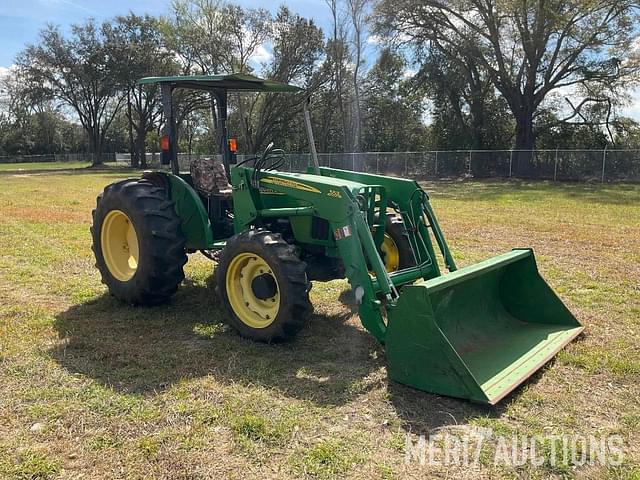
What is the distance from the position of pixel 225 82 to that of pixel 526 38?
78.8ft

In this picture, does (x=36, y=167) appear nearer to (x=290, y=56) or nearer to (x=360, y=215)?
(x=290, y=56)

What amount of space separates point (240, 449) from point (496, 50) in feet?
91.2

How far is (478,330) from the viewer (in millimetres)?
4547

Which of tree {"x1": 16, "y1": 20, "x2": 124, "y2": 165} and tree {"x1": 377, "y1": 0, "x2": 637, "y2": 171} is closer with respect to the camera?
tree {"x1": 377, "y1": 0, "x2": 637, "y2": 171}

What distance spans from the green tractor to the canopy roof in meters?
0.02

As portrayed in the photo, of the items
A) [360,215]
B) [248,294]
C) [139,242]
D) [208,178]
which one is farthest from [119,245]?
[360,215]

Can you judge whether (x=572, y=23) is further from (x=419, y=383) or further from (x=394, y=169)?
(x=419, y=383)

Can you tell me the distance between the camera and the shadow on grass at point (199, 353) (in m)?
4.00

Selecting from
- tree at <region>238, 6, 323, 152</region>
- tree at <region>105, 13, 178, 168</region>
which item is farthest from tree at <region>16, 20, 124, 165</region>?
tree at <region>238, 6, 323, 152</region>

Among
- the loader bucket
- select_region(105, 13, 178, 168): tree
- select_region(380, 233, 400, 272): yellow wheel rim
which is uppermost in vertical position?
select_region(105, 13, 178, 168): tree

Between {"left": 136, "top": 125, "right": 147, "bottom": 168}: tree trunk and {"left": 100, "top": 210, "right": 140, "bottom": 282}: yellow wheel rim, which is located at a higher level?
{"left": 136, "top": 125, "right": 147, "bottom": 168}: tree trunk

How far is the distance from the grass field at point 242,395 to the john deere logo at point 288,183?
1301mm

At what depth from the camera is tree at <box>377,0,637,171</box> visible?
2461cm

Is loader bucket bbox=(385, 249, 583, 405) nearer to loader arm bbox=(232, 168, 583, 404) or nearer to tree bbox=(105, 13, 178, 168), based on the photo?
loader arm bbox=(232, 168, 583, 404)
